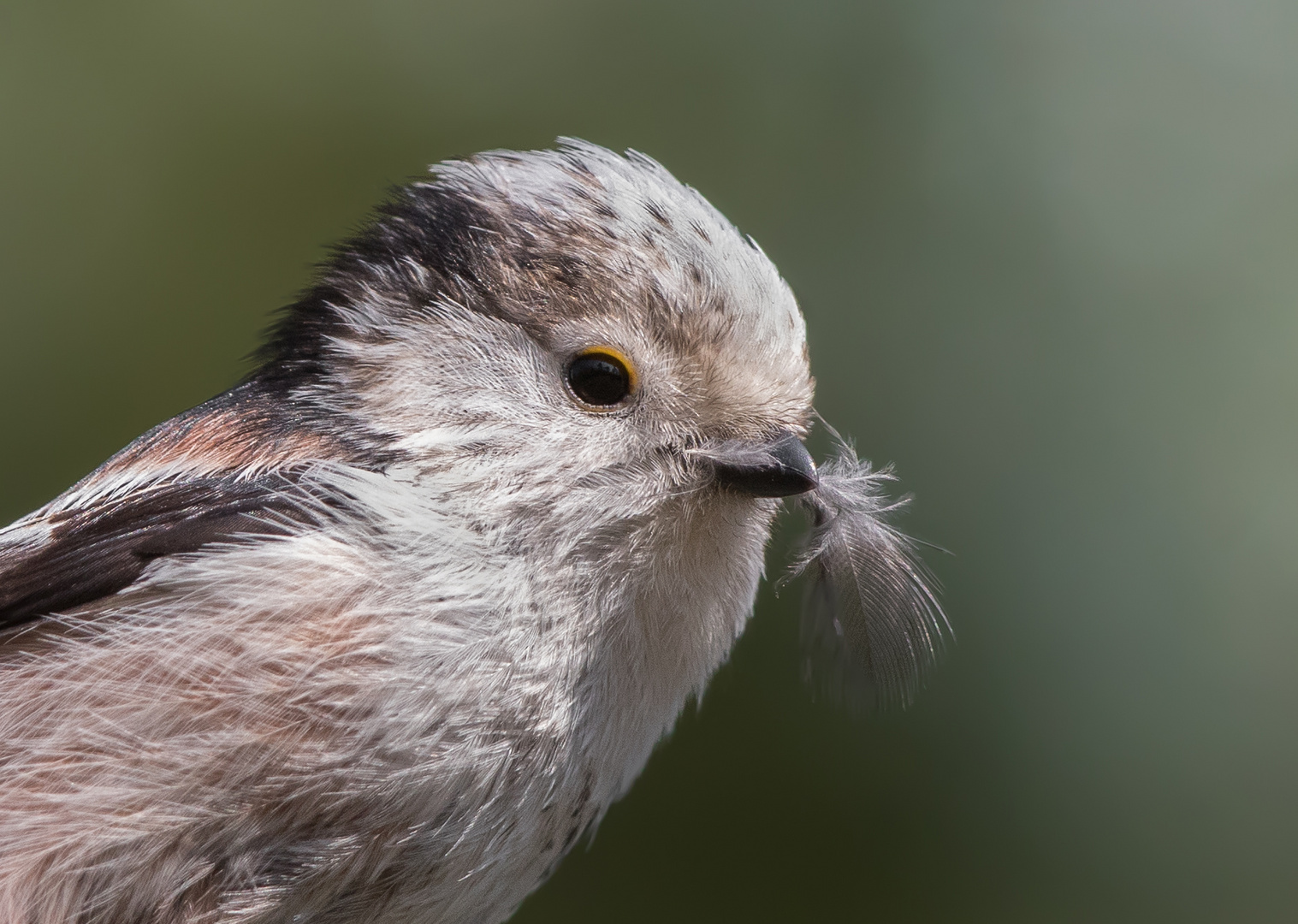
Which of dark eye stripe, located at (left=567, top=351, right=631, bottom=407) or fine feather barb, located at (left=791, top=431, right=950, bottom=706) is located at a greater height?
dark eye stripe, located at (left=567, top=351, right=631, bottom=407)

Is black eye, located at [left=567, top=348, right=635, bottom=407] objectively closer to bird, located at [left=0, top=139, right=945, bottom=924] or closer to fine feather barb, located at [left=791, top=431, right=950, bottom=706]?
Answer: bird, located at [left=0, top=139, right=945, bottom=924]

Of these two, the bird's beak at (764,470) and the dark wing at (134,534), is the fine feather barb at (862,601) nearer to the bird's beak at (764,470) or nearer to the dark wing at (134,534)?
the bird's beak at (764,470)

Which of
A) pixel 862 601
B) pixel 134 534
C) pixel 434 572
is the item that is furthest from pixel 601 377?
pixel 134 534

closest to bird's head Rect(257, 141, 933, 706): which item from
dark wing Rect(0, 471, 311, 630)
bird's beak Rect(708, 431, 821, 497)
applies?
bird's beak Rect(708, 431, 821, 497)

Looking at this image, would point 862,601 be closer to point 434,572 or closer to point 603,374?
point 603,374

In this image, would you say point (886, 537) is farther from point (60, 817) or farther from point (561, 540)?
point (60, 817)

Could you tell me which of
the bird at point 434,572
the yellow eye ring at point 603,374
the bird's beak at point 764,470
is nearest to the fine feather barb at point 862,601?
the bird at point 434,572
